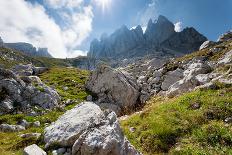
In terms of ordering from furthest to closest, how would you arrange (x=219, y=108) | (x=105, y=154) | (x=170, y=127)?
(x=219, y=108), (x=170, y=127), (x=105, y=154)

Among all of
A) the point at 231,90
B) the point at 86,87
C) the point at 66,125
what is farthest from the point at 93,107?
the point at 86,87

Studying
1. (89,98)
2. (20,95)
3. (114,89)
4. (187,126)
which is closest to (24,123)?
(20,95)

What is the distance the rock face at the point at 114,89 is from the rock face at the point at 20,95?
1133 cm

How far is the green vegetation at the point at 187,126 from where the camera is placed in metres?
18.2

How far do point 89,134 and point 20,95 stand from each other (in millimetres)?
26418

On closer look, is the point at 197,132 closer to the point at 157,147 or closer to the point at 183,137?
the point at 183,137

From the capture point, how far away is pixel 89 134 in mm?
15766

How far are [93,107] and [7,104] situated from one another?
2194cm

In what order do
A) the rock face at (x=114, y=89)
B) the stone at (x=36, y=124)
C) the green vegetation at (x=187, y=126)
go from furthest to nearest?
the rock face at (x=114, y=89) → the stone at (x=36, y=124) → the green vegetation at (x=187, y=126)

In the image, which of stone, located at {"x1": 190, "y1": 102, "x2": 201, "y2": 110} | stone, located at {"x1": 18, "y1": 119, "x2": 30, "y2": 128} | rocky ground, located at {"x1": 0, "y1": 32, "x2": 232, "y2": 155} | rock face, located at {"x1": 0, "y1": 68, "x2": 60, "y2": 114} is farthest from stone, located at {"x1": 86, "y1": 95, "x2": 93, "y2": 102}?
stone, located at {"x1": 190, "y1": 102, "x2": 201, "y2": 110}

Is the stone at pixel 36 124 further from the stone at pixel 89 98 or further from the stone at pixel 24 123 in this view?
the stone at pixel 89 98

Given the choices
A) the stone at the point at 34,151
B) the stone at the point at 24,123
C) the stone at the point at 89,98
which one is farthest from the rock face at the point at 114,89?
the stone at the point at 34,151

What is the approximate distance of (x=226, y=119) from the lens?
2061 cm

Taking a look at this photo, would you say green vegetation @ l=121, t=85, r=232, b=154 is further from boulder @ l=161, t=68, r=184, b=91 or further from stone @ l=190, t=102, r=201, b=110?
boulder @ l=161, t=68, r=184, b=91
